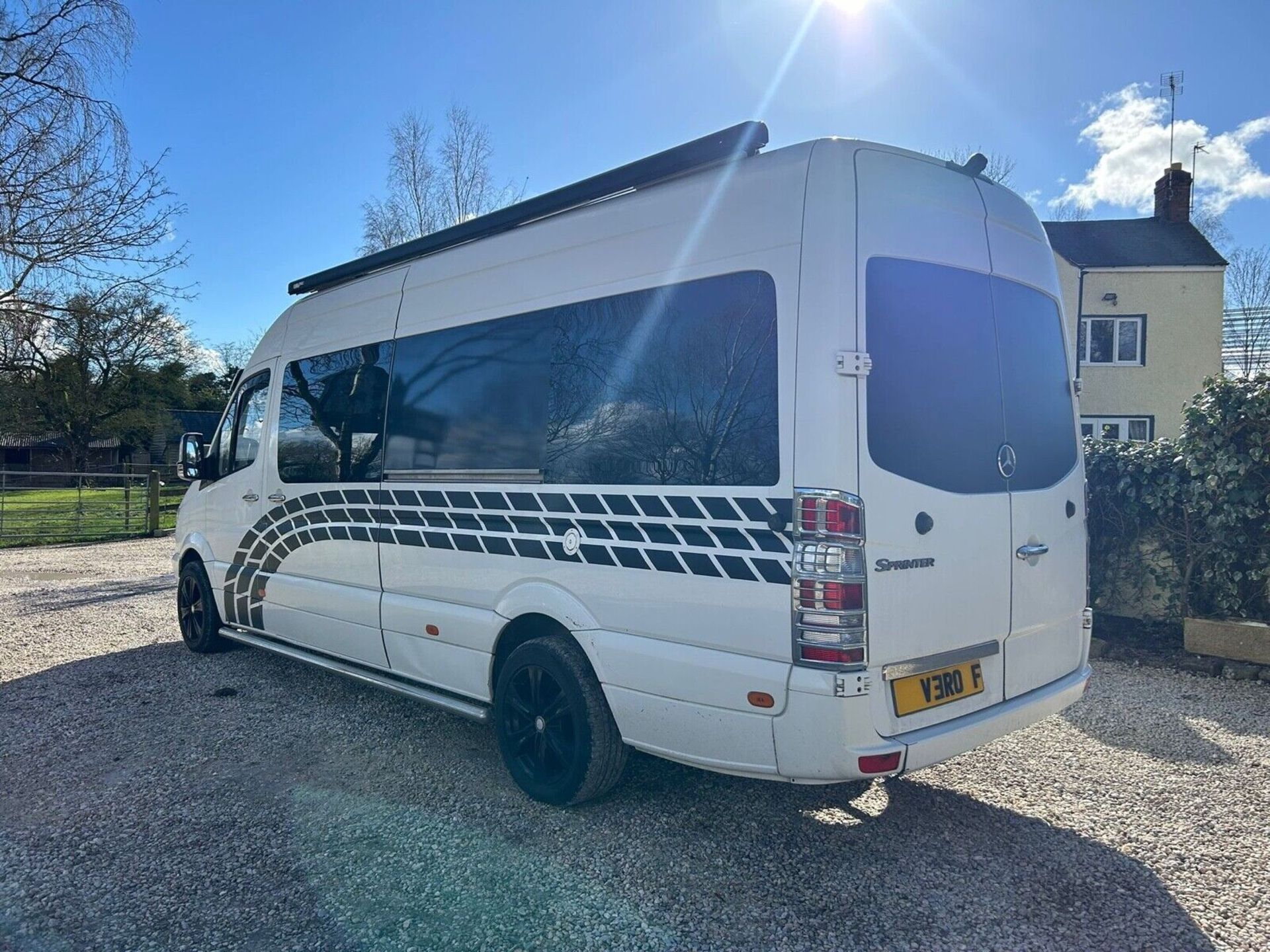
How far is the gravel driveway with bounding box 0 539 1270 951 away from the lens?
9.25 ft

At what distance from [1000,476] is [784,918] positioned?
1.89m

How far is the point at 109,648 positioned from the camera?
7.04 metres

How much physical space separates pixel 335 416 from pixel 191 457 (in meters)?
2.22

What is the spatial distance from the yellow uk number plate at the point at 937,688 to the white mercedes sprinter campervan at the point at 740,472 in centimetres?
1

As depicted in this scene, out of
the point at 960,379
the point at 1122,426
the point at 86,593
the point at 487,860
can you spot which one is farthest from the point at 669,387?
the point at 1122,426

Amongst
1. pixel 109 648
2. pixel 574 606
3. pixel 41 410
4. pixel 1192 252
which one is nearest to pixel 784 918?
pixel 574 606

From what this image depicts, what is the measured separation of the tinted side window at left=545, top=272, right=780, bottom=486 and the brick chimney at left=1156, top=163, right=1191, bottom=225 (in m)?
25.0

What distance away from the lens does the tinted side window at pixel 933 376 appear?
9.65 feet

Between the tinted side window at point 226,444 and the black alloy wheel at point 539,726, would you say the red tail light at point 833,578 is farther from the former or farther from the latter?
the tinted side window at point 226,444

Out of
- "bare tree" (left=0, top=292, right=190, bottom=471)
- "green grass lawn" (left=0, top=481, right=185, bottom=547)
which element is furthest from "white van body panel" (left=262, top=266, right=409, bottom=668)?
"bare tree" (left=0, top=292, right=190, bottom=471)

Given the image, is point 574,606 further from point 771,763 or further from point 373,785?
point 373,785

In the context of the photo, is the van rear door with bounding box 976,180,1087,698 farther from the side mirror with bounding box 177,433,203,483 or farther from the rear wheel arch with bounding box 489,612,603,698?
the side mirror with bounding box 177,433,203,483

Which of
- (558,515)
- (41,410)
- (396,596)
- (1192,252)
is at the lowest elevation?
(396,596)

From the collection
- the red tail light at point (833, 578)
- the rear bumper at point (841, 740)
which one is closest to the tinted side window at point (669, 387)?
the red tail light at point (833, 578)
